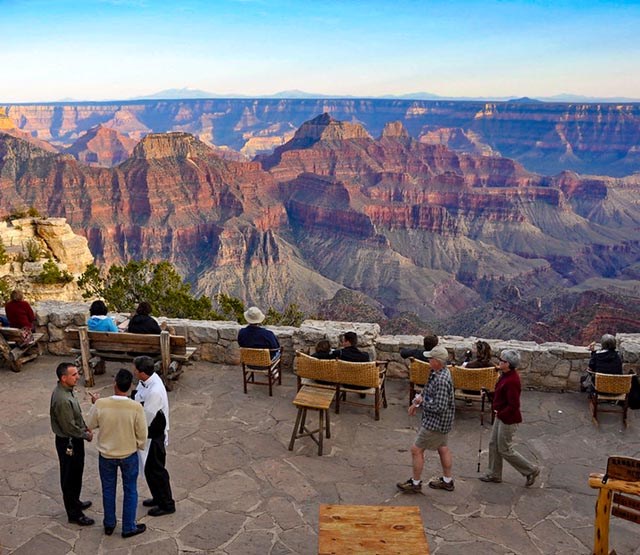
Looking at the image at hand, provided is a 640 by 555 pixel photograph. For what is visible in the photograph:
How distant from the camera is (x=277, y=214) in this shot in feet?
429

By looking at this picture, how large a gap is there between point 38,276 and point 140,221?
92.6m

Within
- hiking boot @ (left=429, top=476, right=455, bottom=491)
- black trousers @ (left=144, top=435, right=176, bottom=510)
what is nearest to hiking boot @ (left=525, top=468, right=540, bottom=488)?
hiking boot @ (left=429, top=476, right=455, bottom=491)

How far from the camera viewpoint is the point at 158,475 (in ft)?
20.4

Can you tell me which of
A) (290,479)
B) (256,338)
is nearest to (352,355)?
(256,338)

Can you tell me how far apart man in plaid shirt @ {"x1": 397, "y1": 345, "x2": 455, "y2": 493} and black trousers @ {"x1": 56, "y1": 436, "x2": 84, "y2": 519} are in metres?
3.55

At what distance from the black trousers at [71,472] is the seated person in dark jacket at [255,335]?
3832 millimetres

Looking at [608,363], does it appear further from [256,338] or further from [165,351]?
[165,351]

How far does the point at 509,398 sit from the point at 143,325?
600 cm

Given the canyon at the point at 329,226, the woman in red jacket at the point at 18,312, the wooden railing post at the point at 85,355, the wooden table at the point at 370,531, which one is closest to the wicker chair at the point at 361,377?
the wooden table at the point at 370,531

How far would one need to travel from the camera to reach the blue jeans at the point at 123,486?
224 inches

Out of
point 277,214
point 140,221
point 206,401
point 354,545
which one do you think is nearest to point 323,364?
point 206,401

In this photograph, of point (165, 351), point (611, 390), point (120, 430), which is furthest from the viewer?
point (165, 351)

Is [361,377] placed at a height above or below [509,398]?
below

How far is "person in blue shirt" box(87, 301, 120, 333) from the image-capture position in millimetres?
9945
